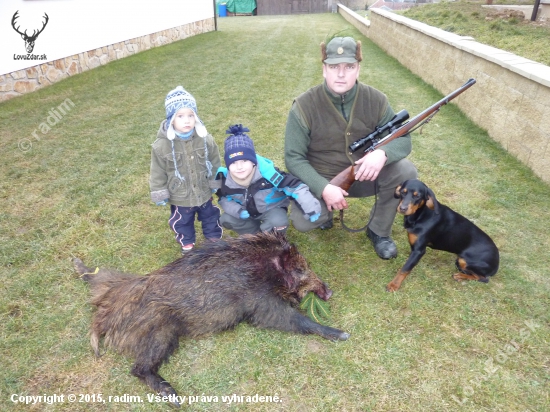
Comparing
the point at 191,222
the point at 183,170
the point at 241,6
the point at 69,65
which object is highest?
the point at 183,170

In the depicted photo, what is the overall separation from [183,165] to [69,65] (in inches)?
383

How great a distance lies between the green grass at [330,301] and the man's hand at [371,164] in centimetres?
105

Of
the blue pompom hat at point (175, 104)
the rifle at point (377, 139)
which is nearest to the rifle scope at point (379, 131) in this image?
the rifle at point (377, 139)

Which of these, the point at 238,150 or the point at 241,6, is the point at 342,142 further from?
the point at 241,6

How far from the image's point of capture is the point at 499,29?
1048 centimetres

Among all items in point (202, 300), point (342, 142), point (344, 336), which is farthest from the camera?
point (342, 142)

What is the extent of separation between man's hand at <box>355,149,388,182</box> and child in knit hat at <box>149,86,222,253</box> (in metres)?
1.55

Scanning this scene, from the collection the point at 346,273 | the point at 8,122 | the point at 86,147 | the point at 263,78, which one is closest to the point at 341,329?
the point at 346,273

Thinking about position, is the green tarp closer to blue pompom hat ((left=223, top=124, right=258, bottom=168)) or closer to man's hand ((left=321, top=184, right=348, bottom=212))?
blue pompom hat ((left=223, top=124, right=258, bottom=168))

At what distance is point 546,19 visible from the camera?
10875 mm

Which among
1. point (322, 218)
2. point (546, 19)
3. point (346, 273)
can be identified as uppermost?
point (546, 19)

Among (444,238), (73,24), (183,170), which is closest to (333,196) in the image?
(444,238)

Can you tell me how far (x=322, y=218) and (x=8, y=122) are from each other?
754 centimetres

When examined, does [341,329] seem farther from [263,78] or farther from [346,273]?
[263,78]
